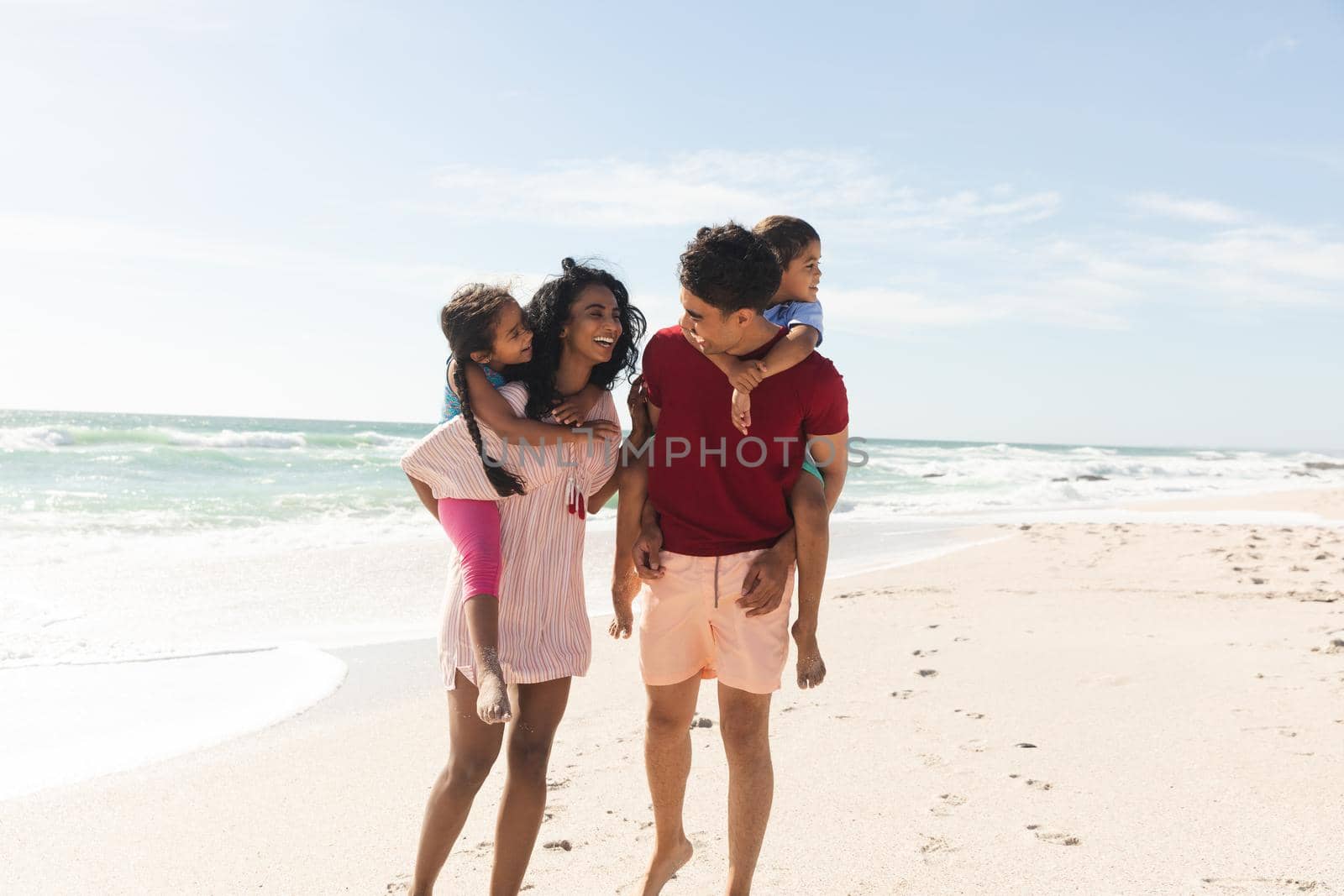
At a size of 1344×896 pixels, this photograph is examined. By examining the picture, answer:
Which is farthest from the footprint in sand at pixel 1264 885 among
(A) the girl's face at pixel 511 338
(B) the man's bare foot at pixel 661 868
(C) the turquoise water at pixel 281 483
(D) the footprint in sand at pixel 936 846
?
(C) the turquoise water at pixel 281 483

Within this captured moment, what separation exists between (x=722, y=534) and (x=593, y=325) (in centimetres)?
66

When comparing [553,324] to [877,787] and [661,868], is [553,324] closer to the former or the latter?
[661,868]

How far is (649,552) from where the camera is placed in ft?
8.57

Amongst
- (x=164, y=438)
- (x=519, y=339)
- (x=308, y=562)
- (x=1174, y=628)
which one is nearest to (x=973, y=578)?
(x=1174, y=628)

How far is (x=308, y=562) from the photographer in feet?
28.5

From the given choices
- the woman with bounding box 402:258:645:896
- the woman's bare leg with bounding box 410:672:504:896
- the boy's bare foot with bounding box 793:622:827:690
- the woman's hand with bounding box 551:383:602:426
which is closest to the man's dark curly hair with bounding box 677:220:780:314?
the woman with bounding box 402:258:645:896

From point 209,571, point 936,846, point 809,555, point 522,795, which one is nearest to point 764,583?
point 809,555

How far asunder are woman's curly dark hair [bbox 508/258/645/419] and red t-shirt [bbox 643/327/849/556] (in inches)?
5.0

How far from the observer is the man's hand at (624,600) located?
2.73 meters

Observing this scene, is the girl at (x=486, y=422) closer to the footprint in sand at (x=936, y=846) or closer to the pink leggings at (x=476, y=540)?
the pink leggings at (x=476, y=540)

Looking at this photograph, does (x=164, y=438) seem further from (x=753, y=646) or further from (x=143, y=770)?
(x=753, y=646)

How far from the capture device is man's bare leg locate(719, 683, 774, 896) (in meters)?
2.61

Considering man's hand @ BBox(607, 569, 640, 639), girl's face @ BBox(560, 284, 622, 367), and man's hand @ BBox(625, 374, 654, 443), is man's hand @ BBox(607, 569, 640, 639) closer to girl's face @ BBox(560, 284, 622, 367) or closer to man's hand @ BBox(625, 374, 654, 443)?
man's hand @ BBox(625, 374, 654, 443)

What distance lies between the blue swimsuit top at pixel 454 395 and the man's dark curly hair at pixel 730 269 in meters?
0.56
